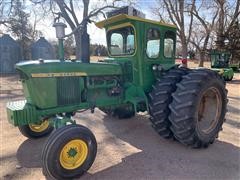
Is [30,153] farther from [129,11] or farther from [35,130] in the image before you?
[129,11]

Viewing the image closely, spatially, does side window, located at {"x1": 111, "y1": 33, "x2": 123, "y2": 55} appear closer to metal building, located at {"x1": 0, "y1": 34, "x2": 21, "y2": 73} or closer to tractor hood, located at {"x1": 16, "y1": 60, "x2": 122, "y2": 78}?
tractor hood, located at {"x1": 16, "y1": 60, "x2": 122, "y2": 78}

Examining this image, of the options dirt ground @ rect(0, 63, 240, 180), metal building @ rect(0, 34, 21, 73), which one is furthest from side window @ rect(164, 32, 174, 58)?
metal building @ rect(0, 34, 21, 73)

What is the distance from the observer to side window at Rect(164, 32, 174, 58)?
16.0 feet

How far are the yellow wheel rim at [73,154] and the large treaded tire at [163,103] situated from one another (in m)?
1.36

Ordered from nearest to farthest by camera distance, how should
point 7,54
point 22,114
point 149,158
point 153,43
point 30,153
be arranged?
point 22,114 → point 149,158 → point 30,153 → point 153,43 → point 7,54

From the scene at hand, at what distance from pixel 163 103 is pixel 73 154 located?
1.65 m

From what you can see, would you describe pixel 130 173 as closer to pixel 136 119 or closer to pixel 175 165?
pixel 175 165

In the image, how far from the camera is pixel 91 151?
131 inches

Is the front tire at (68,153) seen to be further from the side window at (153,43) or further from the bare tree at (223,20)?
the bare tree at (223,20)

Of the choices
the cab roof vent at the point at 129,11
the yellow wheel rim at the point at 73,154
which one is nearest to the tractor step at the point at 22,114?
the yellow wheel rim at the point at 73,154

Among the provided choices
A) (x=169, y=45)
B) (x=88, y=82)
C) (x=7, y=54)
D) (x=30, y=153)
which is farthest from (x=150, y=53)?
(x=7, y=54)

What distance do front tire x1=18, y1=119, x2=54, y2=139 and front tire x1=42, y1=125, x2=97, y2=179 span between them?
4.54ft

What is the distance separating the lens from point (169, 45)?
16.4 feet

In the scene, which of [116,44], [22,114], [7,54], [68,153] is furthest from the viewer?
[7,54]
